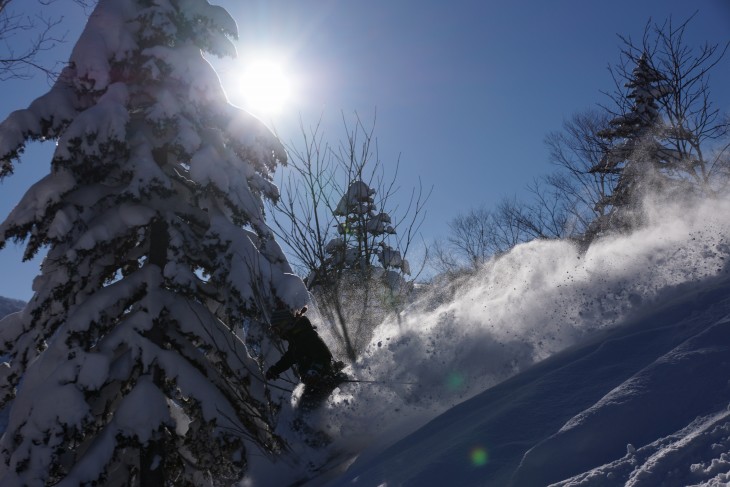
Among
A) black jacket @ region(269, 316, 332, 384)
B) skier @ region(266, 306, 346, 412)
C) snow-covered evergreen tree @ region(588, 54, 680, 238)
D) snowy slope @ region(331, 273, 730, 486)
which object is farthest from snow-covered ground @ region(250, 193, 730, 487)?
snow-covered evergreen tree @ region(588, 54, 680, 238)

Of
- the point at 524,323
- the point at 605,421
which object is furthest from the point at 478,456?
the point at 524,323

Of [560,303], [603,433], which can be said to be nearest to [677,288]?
[560,303]

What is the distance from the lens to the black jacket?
729cm

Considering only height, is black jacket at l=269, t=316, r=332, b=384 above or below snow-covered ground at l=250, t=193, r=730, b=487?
above

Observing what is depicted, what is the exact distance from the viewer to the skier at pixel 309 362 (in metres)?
7.23

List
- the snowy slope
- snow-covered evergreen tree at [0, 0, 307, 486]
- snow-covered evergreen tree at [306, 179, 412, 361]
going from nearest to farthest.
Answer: the snowy slope → snow-covered evergreen tree at [0, 0, 307, 486] → snow-covered evergreen tree at [306, 179, 412, 361]

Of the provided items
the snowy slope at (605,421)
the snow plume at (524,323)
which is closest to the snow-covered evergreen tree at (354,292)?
the snow plume at (524,323)

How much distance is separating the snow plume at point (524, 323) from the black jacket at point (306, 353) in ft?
1.89

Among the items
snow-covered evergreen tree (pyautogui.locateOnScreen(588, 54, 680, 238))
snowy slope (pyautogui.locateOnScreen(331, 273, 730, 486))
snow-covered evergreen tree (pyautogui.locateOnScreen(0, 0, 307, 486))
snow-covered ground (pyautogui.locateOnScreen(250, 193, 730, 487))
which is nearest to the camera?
snowy slope (pyautogui.locateOnScreen(331, 273, 730, 486))

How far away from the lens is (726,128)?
47.7 ft

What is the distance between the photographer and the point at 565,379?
434cm

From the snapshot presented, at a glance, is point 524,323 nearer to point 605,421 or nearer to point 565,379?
point 565,379

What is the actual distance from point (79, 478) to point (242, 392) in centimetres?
228

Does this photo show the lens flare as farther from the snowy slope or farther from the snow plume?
the snow plume
